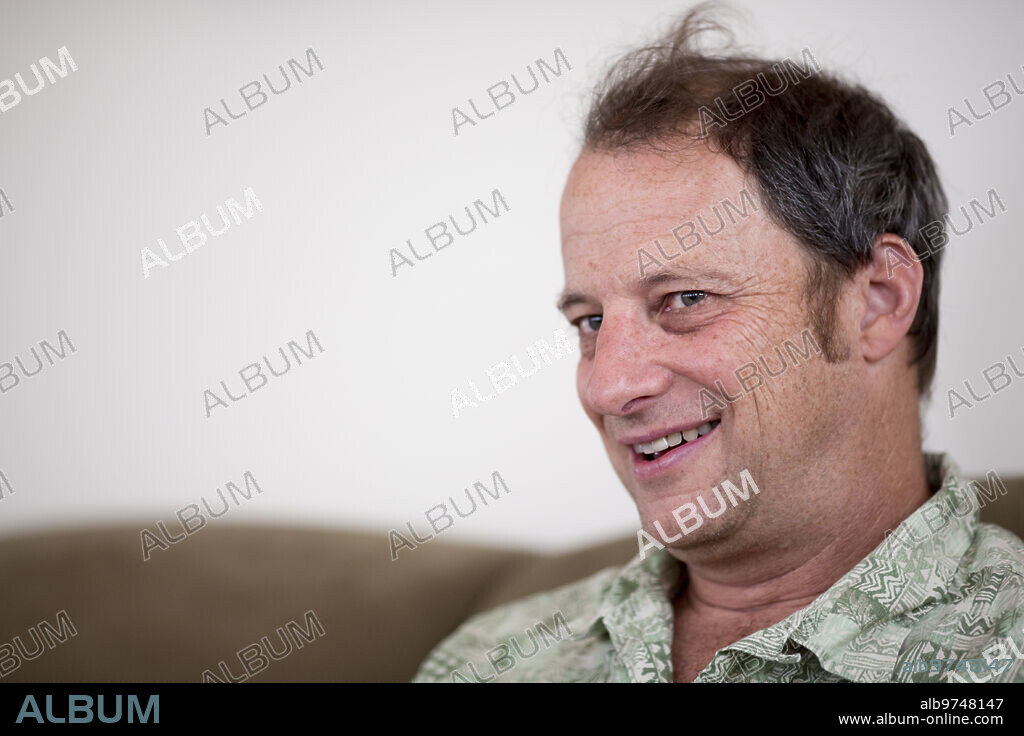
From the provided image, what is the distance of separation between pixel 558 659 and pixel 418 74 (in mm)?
1123

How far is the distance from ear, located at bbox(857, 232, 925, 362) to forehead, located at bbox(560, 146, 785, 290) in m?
0.15

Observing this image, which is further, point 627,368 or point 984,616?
point 627,368

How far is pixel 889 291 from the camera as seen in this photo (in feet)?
4.15

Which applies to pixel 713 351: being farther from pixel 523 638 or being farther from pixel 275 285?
pixel 275 285

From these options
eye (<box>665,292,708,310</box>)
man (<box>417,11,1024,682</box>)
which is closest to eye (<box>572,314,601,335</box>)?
man (<box>417,11,1024,682</box>)

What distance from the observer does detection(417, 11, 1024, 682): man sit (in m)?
1.17

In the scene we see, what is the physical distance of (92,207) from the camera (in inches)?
75.4

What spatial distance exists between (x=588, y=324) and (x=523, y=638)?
535mm

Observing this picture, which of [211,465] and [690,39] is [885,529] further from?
[211,465]

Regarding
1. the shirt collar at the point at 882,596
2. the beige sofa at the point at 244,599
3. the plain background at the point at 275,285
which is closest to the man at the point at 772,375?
the shirt collar at the point at 882,596

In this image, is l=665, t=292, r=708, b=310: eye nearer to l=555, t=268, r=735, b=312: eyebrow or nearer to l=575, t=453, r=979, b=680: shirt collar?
l=555, t=268, r=735, b=312: eyebrow

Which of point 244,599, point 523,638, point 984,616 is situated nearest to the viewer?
point 984,616

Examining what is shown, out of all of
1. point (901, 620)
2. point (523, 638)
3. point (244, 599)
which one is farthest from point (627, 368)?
point (244, 599)
